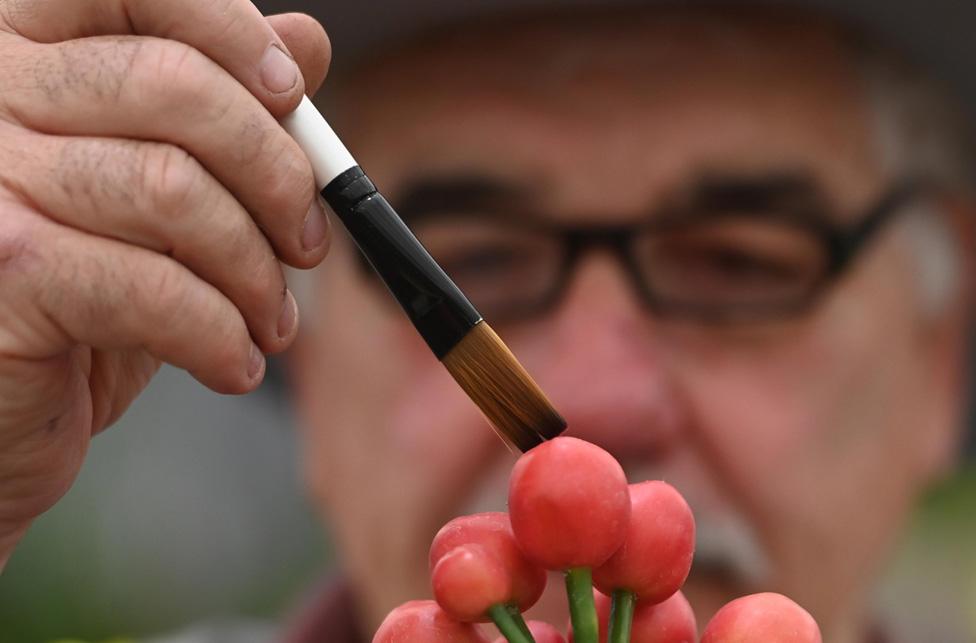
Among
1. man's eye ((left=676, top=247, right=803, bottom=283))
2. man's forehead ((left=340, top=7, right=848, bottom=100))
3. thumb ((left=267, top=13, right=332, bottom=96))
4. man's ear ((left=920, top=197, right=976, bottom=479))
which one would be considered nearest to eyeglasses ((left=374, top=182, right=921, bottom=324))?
man's eye ((left=676, top=247, right=803, bottom=283))

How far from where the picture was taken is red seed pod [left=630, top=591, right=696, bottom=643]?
0.50m

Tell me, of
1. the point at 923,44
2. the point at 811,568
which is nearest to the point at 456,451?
the point at 811,568

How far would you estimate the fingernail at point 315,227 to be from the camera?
0.65m

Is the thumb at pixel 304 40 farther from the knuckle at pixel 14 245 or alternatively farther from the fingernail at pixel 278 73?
the knuckle at pixel 14 245

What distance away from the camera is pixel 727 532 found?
5.11ft

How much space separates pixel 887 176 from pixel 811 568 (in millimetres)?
490

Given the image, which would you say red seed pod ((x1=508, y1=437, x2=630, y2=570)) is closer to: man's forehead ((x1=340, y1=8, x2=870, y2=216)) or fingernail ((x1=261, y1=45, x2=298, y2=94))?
fingernail ((x1=261, y1=45, x2=298, y2=94))

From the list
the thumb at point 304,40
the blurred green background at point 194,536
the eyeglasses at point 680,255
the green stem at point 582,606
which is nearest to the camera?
the green stem at point 582,606

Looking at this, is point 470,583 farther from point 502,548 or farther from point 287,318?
point 287,318

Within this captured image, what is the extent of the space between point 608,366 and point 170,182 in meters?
0.88

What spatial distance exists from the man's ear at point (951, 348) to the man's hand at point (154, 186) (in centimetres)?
134

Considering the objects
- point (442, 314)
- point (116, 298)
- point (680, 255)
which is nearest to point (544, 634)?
point (442, 314)

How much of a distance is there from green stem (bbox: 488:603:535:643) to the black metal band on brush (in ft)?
0.46

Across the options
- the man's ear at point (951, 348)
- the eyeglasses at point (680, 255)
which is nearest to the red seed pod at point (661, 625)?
the eyeglasses at point (680, 255)
